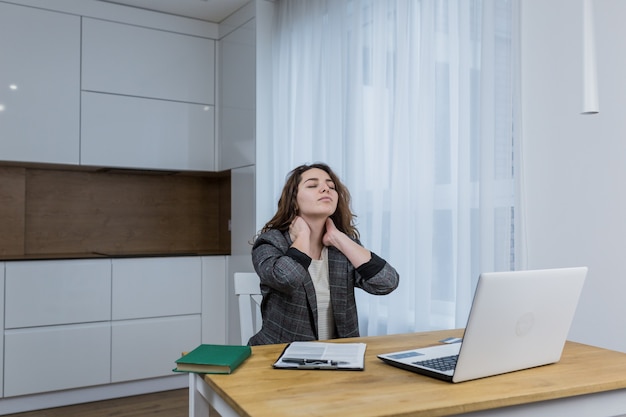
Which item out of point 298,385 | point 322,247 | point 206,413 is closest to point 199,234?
point 322,247

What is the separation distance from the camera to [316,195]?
2.29 meters

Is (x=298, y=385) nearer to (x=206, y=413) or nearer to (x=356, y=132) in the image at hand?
(x=206, y=413)

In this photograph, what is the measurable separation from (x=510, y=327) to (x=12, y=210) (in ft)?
12.2

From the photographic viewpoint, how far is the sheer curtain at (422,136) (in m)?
2.49

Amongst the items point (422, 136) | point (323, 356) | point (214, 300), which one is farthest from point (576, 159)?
point (214, 300)

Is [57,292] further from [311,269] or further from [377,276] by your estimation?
[377,276]

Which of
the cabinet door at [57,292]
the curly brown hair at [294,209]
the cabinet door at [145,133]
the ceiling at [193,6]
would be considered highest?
the ceiling at [193,6]

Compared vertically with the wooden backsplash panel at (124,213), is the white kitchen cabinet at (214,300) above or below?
below

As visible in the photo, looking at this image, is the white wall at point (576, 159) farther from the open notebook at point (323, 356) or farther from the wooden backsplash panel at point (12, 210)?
the wooden backsplash panel at point (12, 210)

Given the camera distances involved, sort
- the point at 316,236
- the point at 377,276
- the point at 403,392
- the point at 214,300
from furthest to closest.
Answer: the point at 214,300 < the point at 316,236 < the point at 377,276 < the point at 403,392

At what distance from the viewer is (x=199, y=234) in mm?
4895

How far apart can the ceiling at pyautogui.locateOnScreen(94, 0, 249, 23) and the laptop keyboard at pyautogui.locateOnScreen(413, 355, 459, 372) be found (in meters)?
3.26

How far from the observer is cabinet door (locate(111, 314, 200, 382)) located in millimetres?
3941

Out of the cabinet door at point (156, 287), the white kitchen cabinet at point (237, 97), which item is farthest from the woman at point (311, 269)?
the cabinet door at point (156, 287)
